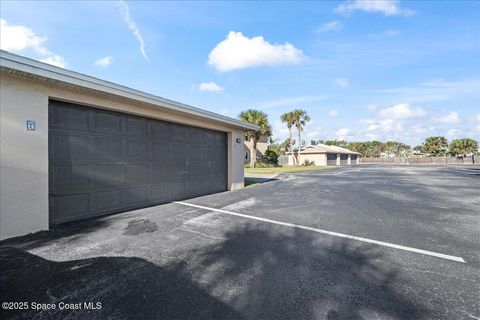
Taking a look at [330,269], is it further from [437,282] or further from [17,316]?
[17,316]

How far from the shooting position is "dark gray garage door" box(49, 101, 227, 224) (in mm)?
5355

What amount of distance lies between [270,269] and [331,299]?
914mm

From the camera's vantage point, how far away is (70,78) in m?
5.00

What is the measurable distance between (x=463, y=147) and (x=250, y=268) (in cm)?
7056

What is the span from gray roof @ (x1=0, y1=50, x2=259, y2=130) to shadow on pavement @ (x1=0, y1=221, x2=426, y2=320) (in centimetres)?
332

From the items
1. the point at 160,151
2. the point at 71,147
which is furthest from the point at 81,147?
the point at 160,151

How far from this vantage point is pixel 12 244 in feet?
13.5

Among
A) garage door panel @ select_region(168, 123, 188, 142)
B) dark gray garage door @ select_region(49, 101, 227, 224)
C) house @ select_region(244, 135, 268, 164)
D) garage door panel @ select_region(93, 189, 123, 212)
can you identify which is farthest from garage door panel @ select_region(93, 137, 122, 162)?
house @ select_region(244, 135, 268, 164)

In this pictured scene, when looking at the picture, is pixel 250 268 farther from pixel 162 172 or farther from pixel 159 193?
pixel 162 172

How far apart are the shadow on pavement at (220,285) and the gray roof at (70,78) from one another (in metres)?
3.32

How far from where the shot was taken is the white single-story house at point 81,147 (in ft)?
14.8

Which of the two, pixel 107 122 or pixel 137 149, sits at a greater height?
pixel 107 122

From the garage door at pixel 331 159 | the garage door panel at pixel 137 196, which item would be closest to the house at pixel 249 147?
the garage door at pixel 331 159

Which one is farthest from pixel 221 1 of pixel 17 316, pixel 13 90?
pixel 17 316
